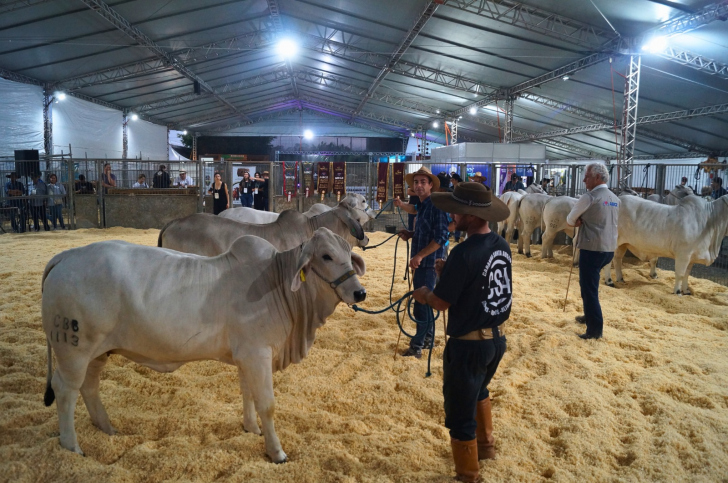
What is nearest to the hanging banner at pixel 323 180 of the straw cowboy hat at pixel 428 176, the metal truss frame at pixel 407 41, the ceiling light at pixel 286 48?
the metal truss frame at pixel 407 41

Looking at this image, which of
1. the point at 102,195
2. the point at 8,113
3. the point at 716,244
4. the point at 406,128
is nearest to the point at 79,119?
the point at 8,113

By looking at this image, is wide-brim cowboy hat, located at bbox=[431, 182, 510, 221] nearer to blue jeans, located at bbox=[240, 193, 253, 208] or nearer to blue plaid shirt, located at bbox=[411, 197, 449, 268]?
blue plaid shirt, located at bbox=[411, 197, 449, 268]

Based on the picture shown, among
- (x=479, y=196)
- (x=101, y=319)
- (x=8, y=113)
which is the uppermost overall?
(x=8, y=113)

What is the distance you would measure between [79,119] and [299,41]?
36.9ft

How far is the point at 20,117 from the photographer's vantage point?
1859cm

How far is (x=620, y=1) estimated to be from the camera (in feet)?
35.9

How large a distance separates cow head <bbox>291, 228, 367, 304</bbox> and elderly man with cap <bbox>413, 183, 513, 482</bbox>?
48 cm

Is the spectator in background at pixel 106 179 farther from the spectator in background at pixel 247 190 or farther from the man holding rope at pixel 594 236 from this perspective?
the man holding rope at pixel 594 236

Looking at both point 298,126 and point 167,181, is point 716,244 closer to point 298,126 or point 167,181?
point 167,181

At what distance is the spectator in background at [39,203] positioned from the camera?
1410 cm

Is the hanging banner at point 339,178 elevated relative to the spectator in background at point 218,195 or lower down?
elevated

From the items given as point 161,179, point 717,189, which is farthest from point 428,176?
point 161,179

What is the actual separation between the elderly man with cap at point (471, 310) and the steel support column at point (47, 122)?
2174cm

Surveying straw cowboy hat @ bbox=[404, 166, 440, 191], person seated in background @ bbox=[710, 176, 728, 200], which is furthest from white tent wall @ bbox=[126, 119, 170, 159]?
person seated in background @ bbox=[710, 176, 728, 200]
